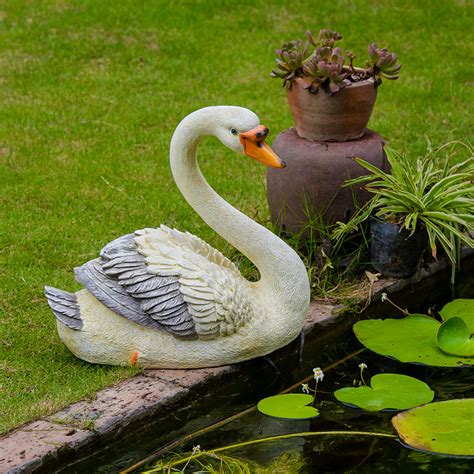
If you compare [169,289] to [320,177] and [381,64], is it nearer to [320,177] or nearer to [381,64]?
[320,177]

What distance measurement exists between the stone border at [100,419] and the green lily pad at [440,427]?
2.68ft

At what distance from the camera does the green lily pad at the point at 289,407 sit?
432cm

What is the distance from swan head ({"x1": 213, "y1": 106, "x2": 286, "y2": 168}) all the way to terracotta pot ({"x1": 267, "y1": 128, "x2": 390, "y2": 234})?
2.93 feet

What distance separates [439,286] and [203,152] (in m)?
2.27

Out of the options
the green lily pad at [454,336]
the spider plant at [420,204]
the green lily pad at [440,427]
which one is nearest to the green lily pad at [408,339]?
the green lily pad at [454,336]

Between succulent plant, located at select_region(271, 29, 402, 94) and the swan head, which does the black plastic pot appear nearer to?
succulent plant, located at select_region(271, 29, 402, 94)

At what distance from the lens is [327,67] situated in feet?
16.9

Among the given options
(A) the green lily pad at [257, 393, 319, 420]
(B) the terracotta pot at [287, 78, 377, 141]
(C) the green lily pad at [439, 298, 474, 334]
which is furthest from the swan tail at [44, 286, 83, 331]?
(C) the green lily pad at [439, 298, 474, 334]

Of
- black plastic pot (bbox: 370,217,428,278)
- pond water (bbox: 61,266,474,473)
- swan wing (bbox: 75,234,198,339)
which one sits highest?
swan wing (bbox: 75,234,198,339)

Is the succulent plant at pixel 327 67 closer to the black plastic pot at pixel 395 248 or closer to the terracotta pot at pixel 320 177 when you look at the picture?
the terracotta pot at pixel 320 177

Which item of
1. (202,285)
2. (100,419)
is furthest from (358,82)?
(100,419)

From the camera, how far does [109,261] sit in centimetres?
443

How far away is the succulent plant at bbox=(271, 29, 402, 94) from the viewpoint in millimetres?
5191

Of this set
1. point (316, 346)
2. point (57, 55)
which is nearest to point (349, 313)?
point (316, 346)
